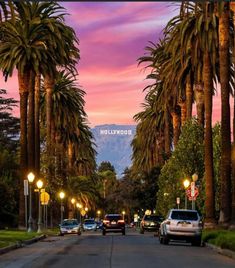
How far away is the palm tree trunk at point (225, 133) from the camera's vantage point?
3500 centimetres

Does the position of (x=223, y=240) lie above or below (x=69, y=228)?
above

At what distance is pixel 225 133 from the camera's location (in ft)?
116

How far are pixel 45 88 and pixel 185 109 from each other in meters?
15.2

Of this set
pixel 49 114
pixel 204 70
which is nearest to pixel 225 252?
pixel 204 70

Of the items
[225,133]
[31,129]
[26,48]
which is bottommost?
[225,133]

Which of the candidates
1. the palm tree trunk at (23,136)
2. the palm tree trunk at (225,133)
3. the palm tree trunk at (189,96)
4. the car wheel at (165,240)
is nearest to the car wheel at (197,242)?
the car wheel at (165,240)

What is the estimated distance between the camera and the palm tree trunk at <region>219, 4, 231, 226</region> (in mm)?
35000

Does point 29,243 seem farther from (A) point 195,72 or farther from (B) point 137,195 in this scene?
(B) point 137,195

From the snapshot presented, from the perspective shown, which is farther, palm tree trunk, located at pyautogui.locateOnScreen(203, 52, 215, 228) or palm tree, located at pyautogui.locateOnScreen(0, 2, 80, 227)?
palm tree, located at pyautogui.locateOnScreen(0, 2, 80, 227)

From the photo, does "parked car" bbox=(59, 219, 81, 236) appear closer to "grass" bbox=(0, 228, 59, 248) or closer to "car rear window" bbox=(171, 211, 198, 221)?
"grass" bbox=(0, 228, 59, 248)

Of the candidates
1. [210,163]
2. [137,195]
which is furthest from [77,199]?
[210,163]

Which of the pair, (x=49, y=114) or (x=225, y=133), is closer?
(x=225, y=133)

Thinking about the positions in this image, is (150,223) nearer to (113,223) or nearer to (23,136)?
(113,223)

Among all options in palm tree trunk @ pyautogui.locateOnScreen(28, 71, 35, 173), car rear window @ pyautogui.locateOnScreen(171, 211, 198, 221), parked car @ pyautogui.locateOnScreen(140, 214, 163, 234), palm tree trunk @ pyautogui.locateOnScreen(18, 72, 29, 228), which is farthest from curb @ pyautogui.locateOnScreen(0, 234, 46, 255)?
parked car @ pyautogui.locateOnScreen(140, 214, 163, 234)
